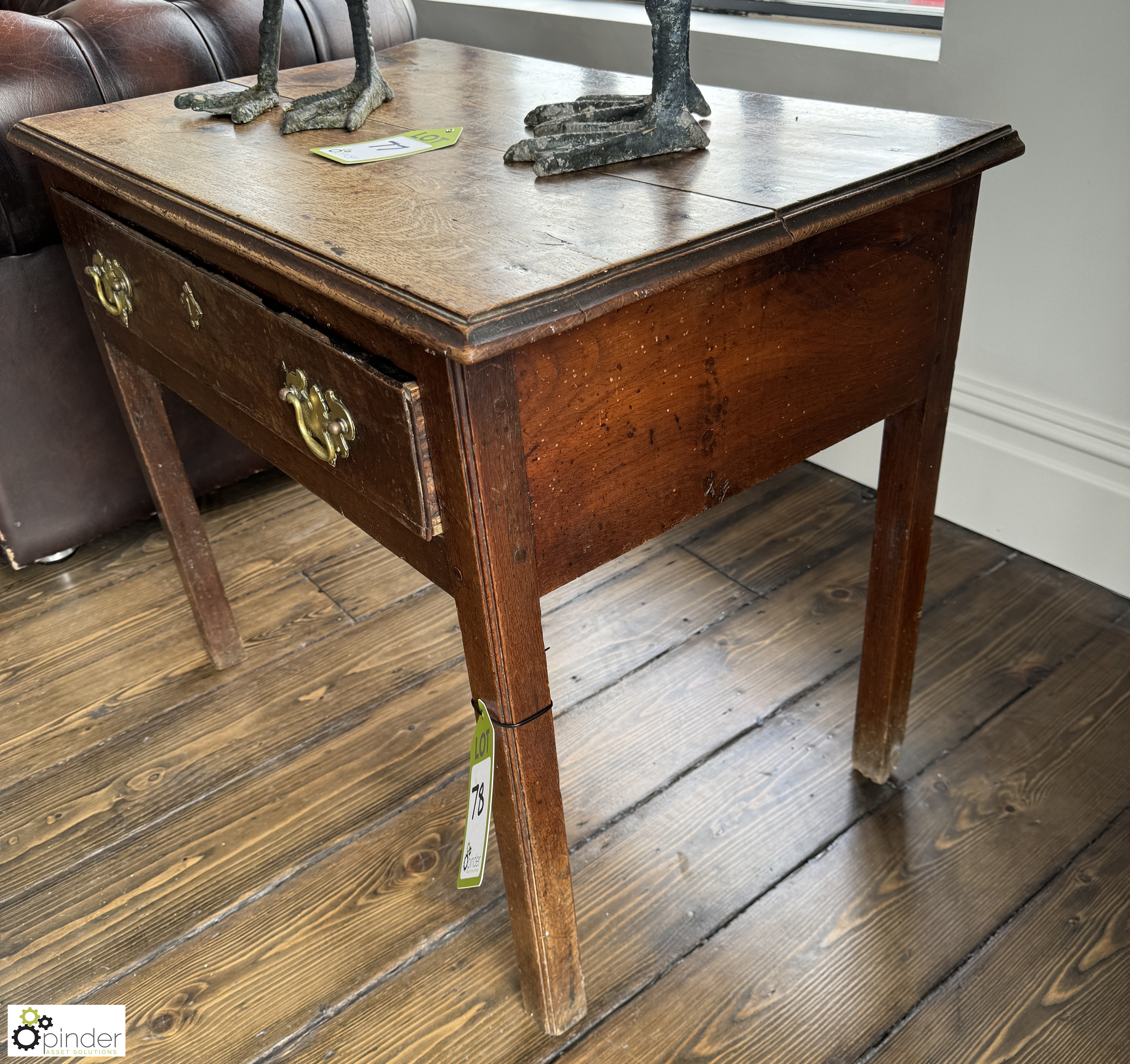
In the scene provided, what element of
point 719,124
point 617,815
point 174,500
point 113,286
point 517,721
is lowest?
point 617,815

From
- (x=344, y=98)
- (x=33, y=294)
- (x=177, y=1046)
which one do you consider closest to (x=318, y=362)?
(x=344, y=98)

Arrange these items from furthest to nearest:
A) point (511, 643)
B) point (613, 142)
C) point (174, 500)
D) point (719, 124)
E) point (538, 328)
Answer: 1. point (174, 500)
2. point (719, 124)
3. point (613, 142)
4. point (511, 643)
5. point (538, 328)

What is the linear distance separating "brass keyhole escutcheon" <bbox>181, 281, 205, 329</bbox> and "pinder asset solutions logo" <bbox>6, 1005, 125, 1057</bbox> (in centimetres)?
65

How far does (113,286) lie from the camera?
1050mm

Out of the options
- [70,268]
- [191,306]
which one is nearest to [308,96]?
[191,306]

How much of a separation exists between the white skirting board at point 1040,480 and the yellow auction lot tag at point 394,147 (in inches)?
30.8

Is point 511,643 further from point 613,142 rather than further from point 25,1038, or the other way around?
point 25,1038

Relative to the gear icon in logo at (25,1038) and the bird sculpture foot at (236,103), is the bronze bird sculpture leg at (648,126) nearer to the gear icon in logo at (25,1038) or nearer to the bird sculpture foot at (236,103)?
the bird sculpture foot at (236,103)

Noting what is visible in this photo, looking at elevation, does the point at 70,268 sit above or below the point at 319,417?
below

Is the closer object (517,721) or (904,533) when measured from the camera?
(517,721)

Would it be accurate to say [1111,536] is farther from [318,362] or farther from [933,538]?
[318,362]

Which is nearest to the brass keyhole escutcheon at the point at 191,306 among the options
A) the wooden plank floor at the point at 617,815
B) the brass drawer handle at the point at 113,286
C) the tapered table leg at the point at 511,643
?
the brass drawer handle at the point at 113,286

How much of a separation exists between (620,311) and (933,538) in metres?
1.06

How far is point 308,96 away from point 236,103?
78 millimetres
